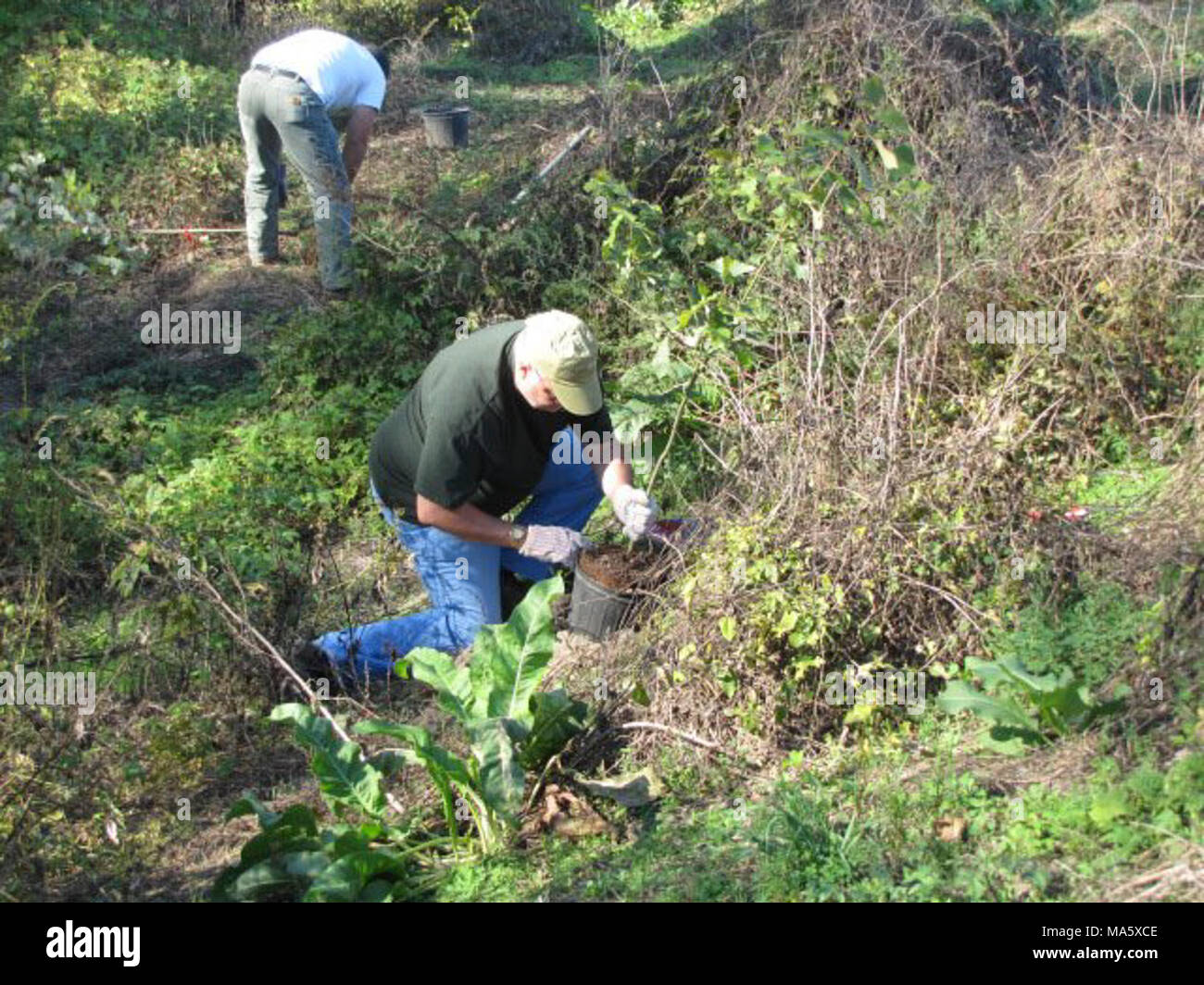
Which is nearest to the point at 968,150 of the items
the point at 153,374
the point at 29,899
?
the point at 153,374

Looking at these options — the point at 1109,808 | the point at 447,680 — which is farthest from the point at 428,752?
the point at 1109,808

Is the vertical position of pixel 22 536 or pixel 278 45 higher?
pixel 278 45

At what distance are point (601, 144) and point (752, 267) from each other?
9.47 feet

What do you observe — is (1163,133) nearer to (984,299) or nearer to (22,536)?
(984,299)

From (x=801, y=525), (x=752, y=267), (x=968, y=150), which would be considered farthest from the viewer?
(x=968, y=150)

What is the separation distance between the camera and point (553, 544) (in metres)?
5.50

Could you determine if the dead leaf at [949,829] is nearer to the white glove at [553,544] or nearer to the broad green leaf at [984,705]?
the broad green leaf at [984,705]

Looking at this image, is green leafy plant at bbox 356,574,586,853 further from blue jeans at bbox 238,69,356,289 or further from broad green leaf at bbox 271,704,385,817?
blue jeans at bbox 238,69,356,289

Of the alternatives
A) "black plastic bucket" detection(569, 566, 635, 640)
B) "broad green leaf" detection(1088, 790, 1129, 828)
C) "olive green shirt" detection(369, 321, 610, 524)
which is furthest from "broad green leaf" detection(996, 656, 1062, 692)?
"olive green shirt" detection(369, 321, 610, 524)

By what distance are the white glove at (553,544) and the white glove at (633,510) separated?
0.22 metres

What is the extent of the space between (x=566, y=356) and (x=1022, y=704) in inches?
73.1

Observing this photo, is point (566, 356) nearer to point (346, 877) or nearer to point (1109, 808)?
point (346, 877)

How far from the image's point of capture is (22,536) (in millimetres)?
6297

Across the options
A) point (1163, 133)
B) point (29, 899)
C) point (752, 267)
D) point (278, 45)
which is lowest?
point (29, 899)
